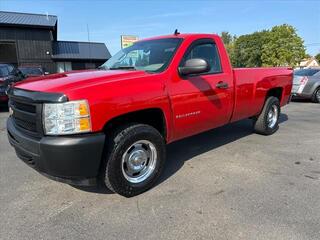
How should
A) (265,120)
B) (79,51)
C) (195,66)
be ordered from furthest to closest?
(79,51)
(265,120)
(195,66)

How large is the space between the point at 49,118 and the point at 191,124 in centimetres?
200

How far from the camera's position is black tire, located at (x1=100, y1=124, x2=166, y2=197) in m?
3.43

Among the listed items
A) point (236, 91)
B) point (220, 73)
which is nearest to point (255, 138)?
point (236, 91)

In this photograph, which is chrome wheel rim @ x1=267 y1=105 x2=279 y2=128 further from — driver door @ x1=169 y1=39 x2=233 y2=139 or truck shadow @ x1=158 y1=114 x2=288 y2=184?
driver door @ x1=169 y1=39 x2=233 y2=139

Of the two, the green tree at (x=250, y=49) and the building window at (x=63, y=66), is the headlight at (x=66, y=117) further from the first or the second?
the green tree at (x=250, y=49)

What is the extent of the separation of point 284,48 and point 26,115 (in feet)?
233

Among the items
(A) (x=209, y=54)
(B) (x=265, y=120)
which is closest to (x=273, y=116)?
(B) (x=265, y=120)

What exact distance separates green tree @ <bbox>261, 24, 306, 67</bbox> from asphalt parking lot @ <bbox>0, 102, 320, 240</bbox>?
67.3 m

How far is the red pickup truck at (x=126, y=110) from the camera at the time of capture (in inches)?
122

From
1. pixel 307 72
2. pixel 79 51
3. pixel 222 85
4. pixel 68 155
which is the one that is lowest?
pixel 68 155

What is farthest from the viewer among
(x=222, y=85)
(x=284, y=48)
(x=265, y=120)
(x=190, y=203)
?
(x=284, y=48)

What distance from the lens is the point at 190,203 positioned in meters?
3.49

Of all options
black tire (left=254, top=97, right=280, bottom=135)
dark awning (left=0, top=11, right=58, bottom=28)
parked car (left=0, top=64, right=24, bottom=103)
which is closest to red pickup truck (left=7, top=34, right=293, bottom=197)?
black tire (left=254, top=97, right=280, bottom=135)

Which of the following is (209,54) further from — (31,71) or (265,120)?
(31,71)
